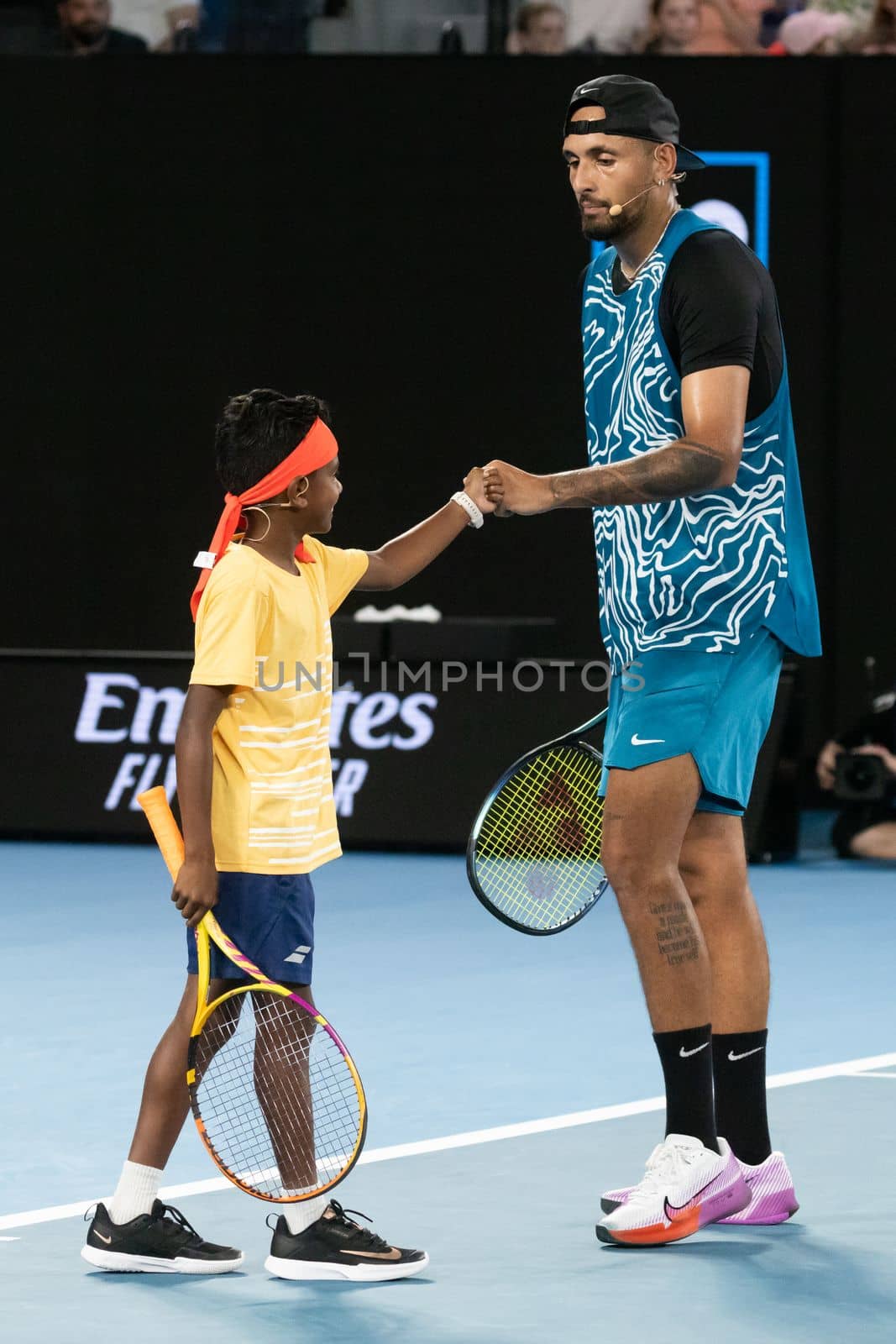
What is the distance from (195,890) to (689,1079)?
2.98 ft

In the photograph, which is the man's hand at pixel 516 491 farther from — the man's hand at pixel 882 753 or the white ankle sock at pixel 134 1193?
the man's hand at pixel 882 753

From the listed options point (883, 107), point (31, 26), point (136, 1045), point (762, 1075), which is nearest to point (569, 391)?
point (883, 107)

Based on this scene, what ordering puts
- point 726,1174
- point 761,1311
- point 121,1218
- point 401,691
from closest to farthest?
point 761,1311
point 121,1218
point 726,1174
point 401,691

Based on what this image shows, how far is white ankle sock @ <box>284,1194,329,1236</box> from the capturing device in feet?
11.8

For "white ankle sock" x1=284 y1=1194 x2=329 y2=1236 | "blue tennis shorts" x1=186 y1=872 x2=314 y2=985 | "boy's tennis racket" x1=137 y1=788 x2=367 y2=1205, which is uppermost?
"blue tennis shorts" x1=186 y1=872 x2=314 y2=985

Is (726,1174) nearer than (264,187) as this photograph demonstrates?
Yes

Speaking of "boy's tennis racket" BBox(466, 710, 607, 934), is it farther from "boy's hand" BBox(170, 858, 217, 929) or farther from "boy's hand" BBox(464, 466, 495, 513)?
"boy's hand" BBox(170, 858, 217, 929)

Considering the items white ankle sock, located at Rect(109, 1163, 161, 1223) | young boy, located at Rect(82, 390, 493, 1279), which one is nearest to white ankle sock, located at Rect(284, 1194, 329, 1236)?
young boy, located at Rect(82, 390, 493, 1279)

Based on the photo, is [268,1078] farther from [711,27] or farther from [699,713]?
[711,27]

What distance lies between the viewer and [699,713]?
3850 mm

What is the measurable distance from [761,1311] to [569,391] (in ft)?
26.6

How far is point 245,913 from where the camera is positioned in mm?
3615

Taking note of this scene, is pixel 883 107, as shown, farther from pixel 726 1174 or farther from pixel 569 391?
pixel 726 1174

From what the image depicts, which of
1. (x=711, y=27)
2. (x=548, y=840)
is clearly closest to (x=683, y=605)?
(x=548, y=840)
